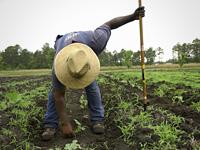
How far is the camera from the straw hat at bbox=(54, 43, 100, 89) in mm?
4418

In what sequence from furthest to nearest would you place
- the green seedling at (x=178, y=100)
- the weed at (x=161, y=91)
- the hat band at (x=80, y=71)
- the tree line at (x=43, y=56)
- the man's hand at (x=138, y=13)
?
the tree line at (x=43, y=56) < the weed at (x=161, y=91) < the green seedling at (x=178, y=100) < the man's hand at (x=138, y=13) < the hat band at (x=80, y=71)

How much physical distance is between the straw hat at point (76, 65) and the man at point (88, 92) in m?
0.17

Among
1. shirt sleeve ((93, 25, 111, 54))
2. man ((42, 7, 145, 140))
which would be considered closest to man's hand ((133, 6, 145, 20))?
man ((42, 7, 145, 140))

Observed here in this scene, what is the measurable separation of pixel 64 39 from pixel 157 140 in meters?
2.09

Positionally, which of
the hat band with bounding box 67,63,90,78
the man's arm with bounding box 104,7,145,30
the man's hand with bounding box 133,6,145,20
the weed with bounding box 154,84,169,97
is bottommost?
the weed with bounding box 154,84,169,97

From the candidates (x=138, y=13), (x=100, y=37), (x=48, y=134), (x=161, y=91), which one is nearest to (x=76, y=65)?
(x=100, y=37)

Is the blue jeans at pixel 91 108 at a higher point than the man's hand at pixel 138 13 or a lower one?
lower

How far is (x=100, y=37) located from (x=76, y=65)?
839 millimetres

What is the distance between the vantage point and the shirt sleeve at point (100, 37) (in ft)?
16.5

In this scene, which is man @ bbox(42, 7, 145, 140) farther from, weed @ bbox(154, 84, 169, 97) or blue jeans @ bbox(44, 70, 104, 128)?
weed @ bbox(154, 84, 169, 97)

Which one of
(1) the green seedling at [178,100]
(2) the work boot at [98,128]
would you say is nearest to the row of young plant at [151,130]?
(2) the work boot at [98,128]

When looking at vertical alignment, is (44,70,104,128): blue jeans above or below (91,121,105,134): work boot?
above

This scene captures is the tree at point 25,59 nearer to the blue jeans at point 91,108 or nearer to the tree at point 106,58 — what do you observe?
the tree at point 106,58

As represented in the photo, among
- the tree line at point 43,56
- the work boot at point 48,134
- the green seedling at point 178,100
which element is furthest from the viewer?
the tree line at point 43,56
